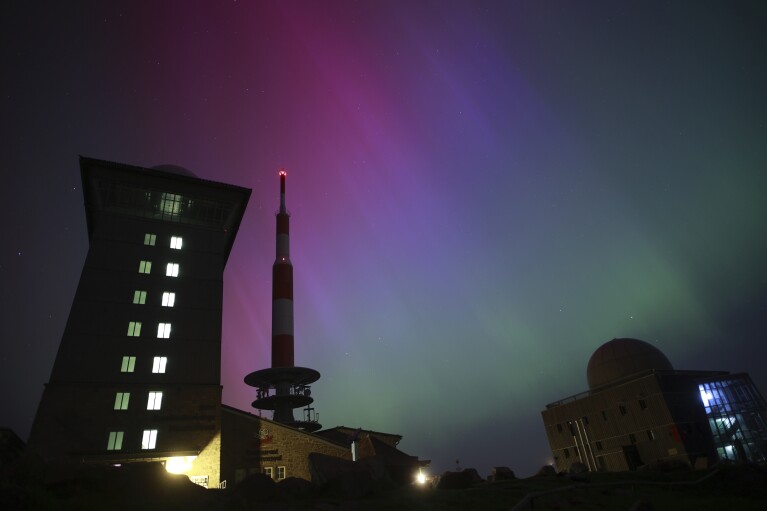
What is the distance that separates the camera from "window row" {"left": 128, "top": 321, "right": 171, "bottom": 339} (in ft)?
128

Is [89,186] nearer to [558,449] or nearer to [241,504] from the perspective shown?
[241,504]

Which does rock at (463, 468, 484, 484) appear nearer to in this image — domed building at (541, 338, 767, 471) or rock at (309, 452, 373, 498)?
rock at (309, 452, 373, 498)

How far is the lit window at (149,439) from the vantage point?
35.1 metres

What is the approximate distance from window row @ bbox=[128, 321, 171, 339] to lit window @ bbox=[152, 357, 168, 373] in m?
1.96

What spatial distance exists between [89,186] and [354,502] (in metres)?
44.2

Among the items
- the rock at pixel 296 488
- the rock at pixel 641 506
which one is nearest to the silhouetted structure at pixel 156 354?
the rock at pixel 296 488

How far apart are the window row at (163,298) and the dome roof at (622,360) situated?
1763 inches

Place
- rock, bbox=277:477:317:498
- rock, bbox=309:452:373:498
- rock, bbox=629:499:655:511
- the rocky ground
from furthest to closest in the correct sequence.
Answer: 1. rock, bbox=309:452:373:498
2. rock, bbox=277:477:317:498
3. rock, bbox=629:499:655:511
4. the rocky ground

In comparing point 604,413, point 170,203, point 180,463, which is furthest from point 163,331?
point 604,413

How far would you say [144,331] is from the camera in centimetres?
3934

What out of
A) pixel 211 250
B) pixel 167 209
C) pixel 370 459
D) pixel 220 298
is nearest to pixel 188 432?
pixel 220 298

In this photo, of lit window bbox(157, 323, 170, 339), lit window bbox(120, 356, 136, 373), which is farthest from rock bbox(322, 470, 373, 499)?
lit window bbox(157, 323, 170, 339)

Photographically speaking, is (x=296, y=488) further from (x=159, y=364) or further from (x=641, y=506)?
(x=159, y=364)

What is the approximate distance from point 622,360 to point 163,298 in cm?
4668
